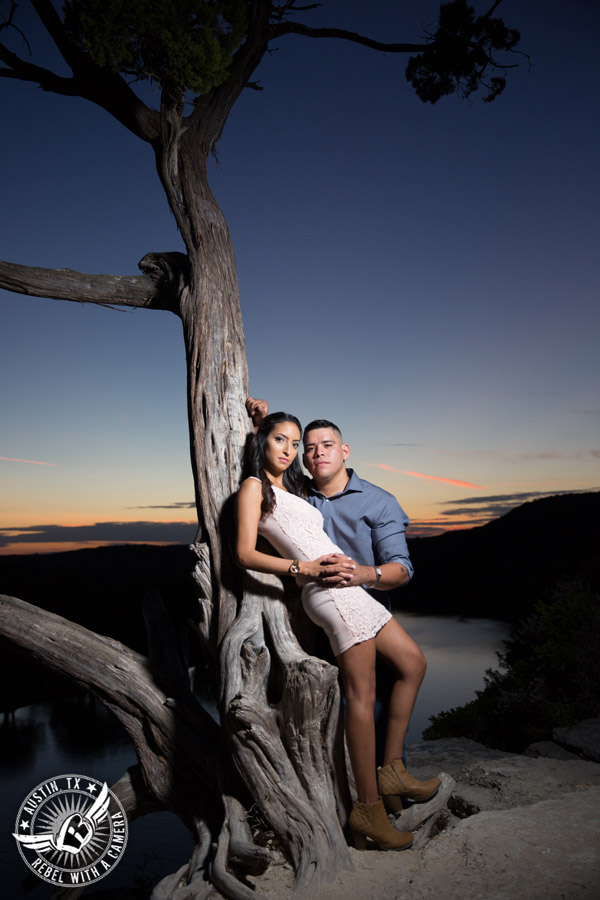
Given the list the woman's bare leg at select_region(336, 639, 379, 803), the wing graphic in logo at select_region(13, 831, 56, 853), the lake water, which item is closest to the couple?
the woman's bare leg at select_region(336, 639, 379, 803)

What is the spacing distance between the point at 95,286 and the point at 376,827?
3813 millimetres

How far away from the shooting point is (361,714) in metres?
2.83

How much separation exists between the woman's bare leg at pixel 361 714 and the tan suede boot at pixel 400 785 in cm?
7

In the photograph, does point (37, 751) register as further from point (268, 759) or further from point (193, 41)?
point (193, 41)

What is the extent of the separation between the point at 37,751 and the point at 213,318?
1512 cm

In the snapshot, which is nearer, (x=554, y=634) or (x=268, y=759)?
(x=268, y=759)

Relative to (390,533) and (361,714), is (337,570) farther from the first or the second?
(361,714)

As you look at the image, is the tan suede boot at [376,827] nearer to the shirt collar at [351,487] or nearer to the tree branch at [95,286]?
the shirt collar at [351,487]

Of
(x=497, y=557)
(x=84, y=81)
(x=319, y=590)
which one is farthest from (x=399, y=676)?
(x=497, y=557)

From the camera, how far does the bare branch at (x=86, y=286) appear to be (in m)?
4.26

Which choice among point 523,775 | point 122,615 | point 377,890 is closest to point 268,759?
point 377,890

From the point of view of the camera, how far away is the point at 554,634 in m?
6.71

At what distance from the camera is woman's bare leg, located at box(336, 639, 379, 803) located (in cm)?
279

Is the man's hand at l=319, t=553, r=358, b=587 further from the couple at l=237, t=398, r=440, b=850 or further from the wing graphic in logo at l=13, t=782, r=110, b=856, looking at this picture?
the wing graphic in logo at l=13, t=782, r=110, b=856
